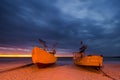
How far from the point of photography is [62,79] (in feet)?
34.6

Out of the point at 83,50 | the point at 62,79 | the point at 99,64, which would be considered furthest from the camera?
the point at 83,50

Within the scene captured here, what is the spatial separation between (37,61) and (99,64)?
6.24 metres

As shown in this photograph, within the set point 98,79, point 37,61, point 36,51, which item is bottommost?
point 98,79

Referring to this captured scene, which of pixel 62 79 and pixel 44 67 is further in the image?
pixel 44 67

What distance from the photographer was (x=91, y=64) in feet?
47.3

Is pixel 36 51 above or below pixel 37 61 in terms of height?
above

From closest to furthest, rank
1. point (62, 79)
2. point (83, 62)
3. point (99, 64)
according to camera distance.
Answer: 1. point (62, 79)
2. point (99, 64)
3. point (83, 62)

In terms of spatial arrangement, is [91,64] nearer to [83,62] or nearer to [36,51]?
[83,62]

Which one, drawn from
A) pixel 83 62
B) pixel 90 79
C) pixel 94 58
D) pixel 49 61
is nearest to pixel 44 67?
pixel 49 61

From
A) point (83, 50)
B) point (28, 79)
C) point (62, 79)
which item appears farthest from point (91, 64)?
point (28, 79)

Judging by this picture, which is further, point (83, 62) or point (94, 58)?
point (83, 62)

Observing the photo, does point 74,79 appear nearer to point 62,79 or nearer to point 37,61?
point 62,79

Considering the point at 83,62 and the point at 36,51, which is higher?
the point at 36,51

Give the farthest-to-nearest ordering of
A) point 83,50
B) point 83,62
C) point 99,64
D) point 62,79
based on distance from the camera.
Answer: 1. point 83,50
2. point 83,62
3. point 99,64
4. point 62,79
